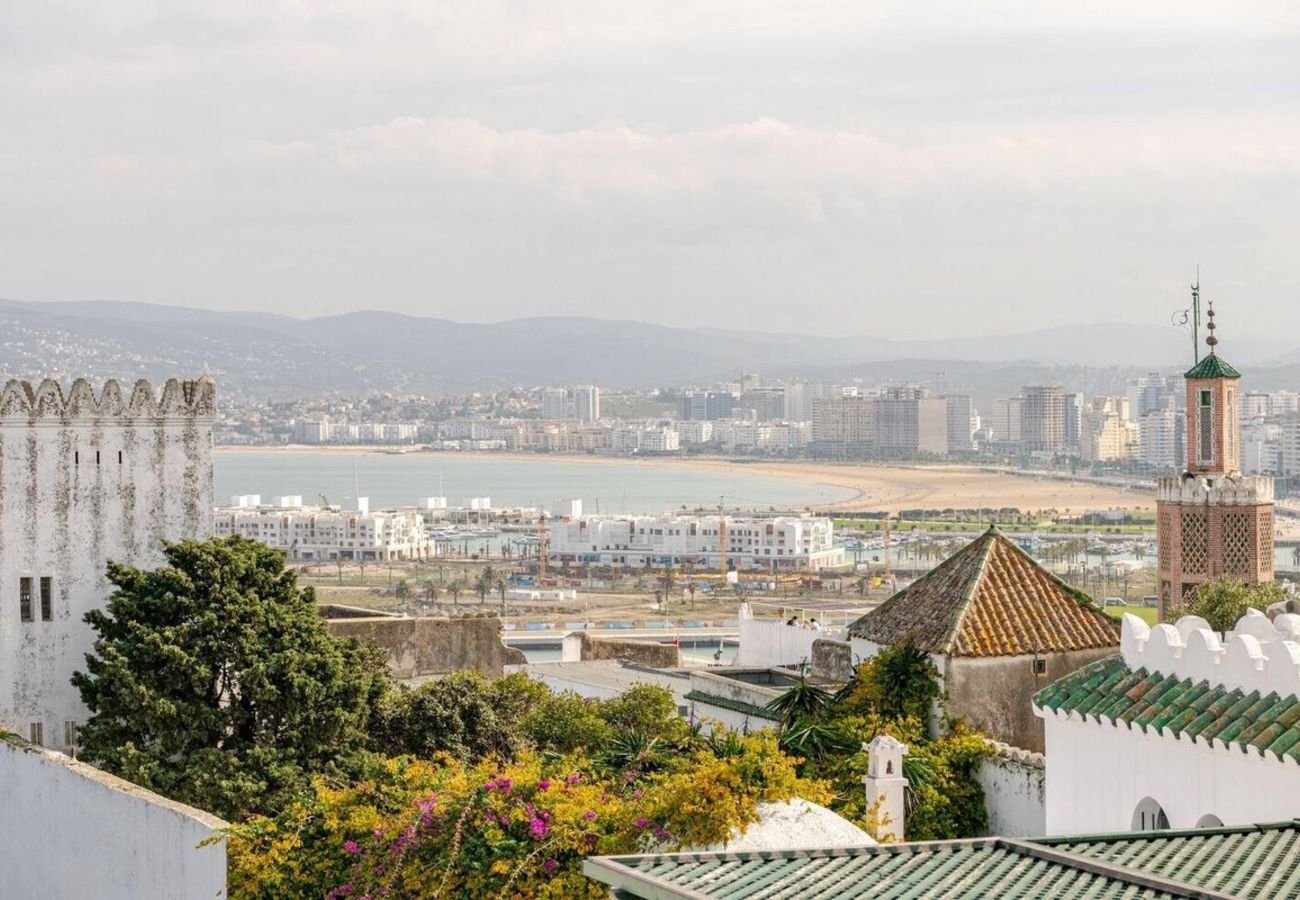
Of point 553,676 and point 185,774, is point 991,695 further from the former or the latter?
point 553,676

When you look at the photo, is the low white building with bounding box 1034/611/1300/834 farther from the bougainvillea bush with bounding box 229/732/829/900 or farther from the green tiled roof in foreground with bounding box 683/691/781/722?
the green tiled roof in foreground with bounding box 683/691/781/722

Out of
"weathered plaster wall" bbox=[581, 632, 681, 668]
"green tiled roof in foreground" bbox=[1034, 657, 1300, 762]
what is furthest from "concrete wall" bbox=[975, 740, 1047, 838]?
"weathered plaster wall" bbox=[581, 632, 681, 668]

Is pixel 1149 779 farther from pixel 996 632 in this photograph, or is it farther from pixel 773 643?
pixel 773 643

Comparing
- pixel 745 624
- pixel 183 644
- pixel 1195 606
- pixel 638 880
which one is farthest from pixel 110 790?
pixel 1195 606

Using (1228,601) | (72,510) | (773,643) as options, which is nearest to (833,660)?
(773,643)

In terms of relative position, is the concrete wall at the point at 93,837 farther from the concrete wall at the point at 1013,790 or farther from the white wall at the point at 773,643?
the white wall at the point at 773,643

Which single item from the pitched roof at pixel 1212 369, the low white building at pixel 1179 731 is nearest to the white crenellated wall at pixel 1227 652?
the low white building at pixel 1179 731
